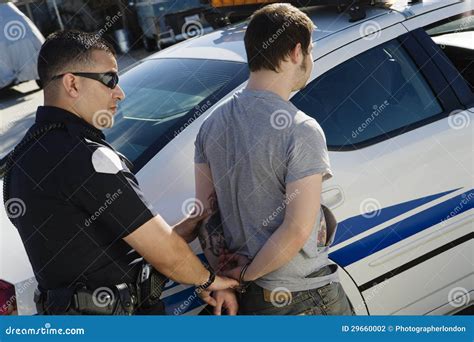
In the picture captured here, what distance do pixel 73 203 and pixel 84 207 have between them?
3 cm

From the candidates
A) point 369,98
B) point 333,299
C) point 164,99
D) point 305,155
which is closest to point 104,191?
point 305,155

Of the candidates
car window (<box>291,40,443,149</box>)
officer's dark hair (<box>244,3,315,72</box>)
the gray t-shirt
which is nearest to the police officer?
the gray t-shirt

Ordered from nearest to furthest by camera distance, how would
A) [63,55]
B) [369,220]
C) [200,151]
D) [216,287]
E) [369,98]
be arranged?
1. [63,55]
2. [216,287]
3. [200,151]
4. [369,220]
5. [369,98]

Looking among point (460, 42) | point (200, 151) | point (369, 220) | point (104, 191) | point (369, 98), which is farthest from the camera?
point (460, 42)

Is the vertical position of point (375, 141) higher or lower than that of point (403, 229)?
higher

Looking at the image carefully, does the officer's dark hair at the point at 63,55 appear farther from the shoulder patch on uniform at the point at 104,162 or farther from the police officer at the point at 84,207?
the shoulder patch on uniform at the point at 104,162

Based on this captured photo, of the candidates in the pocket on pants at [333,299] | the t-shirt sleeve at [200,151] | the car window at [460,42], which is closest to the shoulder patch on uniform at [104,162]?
the t-shirt sleeve at [200,151]

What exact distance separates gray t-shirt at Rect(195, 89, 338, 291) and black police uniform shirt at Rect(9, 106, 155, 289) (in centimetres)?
30

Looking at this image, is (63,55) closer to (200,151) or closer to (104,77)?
(104,77)

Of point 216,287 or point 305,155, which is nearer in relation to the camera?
point 305,155

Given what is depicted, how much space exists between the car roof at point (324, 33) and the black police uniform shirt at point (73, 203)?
95cm

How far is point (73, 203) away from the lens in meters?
1.45

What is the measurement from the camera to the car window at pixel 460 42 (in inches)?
110

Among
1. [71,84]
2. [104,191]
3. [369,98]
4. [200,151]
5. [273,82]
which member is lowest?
[369,98]
